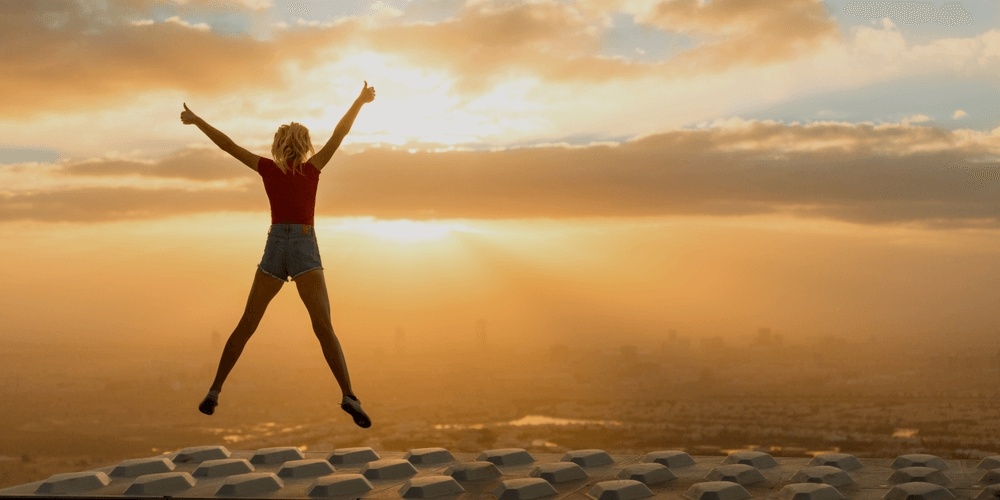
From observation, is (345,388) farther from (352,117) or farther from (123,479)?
(123,479)

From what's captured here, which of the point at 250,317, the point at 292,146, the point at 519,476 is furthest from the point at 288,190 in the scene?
the point at 519,476

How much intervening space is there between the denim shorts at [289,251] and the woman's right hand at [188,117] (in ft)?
6.45

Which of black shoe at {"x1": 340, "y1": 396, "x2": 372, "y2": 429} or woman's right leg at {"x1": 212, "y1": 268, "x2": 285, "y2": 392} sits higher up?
woman's right leg at {"x1": 212, "y1": 268, "x2": 285, "y2": 392}

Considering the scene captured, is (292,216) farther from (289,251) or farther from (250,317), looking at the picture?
(250,317)

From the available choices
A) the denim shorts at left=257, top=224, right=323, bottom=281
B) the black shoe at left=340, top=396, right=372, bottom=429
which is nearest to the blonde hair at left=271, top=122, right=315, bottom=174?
the denim shorts at left=257, top=224, right=323, bottom=281

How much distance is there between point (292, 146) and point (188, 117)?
161 cm

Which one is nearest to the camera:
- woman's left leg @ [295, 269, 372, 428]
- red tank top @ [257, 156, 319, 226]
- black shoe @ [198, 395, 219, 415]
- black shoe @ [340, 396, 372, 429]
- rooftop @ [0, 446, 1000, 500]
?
black shoe @ [198, 395, 219, 415]

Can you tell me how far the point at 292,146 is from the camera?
1452cm

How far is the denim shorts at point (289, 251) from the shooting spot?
1445 cm

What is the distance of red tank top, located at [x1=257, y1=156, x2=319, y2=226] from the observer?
1441 centimetres

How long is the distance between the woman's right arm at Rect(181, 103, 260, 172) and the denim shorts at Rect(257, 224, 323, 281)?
3.57 ft

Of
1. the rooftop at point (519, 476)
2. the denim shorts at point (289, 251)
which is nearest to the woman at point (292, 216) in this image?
the denim shorts at point (289, 251)

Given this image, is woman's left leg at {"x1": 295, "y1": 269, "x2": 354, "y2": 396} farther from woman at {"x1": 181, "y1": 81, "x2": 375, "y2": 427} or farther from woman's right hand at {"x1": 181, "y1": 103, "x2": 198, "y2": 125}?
woman's right hand at {"x1": 181, "y1": 103, "x2": 198, "y2": 125}

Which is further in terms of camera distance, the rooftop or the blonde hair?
the rooftop
